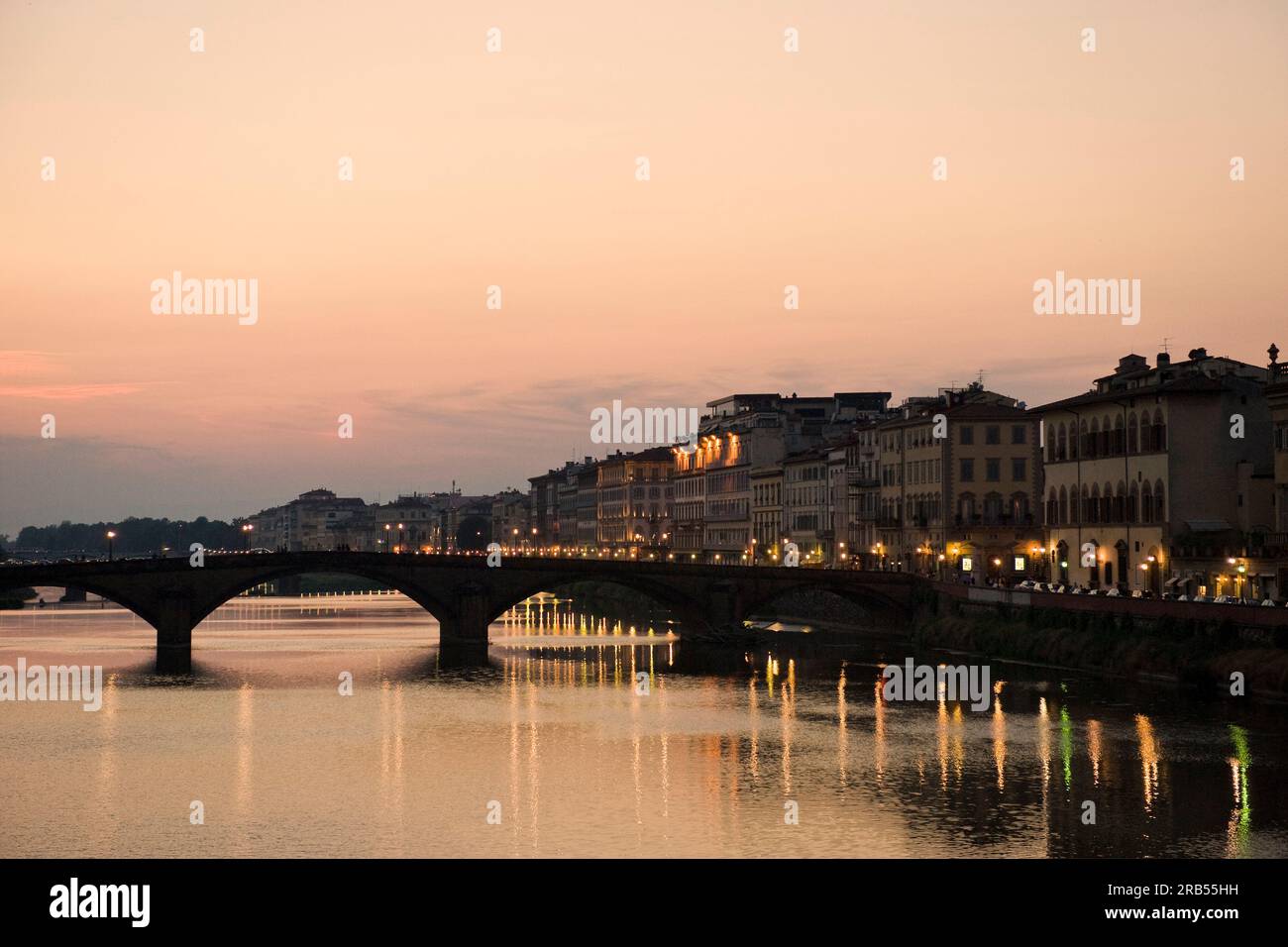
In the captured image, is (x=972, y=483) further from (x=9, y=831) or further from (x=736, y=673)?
(x=9, y=831)

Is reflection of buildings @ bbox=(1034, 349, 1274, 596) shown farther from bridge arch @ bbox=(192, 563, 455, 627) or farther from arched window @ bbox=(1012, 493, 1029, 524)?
bridge arch @ bbox=(192, 563, 455, 627)

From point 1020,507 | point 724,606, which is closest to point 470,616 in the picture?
point 724,606

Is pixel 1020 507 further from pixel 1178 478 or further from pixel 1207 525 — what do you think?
pixel 1207 525

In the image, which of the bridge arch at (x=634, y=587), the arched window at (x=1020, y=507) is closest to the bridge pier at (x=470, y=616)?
the bridge arch at (x=634, y=587)

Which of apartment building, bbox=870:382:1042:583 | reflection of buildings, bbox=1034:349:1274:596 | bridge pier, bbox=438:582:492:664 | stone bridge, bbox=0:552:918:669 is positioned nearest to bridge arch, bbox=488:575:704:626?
stone bridge, bbox=0:552:918:669

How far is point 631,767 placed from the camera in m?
53.2

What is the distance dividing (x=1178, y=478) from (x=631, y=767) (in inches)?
1415

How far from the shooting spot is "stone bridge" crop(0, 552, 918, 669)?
93.8m

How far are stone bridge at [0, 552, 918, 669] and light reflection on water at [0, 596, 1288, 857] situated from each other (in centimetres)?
1104

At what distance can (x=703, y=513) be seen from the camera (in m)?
170

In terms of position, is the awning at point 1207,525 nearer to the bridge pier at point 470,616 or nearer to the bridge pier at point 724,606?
the bridge pier at point 724,606

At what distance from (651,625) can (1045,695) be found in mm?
56175

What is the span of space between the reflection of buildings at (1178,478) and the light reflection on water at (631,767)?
860cm

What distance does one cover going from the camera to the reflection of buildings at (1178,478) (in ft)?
249
